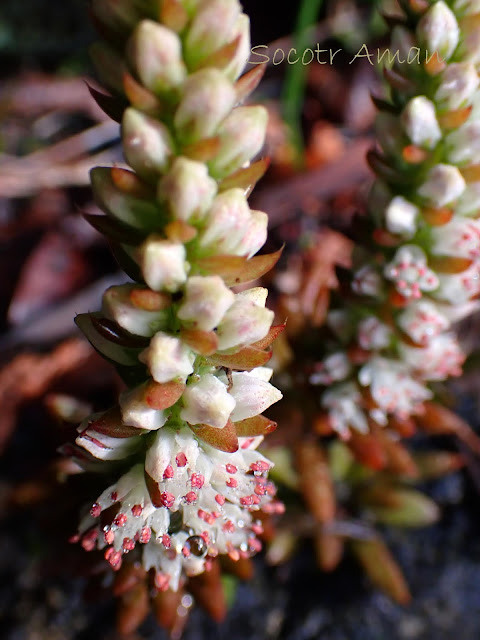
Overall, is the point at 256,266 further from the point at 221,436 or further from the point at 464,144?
the point at 464,144

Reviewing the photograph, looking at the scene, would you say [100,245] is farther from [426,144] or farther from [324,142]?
[426,144]

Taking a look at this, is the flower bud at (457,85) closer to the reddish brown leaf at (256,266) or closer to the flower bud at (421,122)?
the flower bud at (421,122)

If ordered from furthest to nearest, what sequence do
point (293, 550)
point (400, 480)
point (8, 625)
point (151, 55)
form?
point (400, 480), point (293, 550), point (8, 625), point (151, 55)

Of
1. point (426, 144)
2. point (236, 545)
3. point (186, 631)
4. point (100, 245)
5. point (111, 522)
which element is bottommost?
point (186, 631)

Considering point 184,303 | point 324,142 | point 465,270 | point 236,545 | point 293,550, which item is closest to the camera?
point 184,303

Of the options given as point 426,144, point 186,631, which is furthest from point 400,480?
point 426,144

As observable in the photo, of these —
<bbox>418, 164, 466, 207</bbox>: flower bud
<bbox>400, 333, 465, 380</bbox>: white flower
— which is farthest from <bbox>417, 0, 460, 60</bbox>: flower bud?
<bbox>400, 333, 465, 380</bbox>: white flower

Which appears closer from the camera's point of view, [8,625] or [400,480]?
[8,625]
